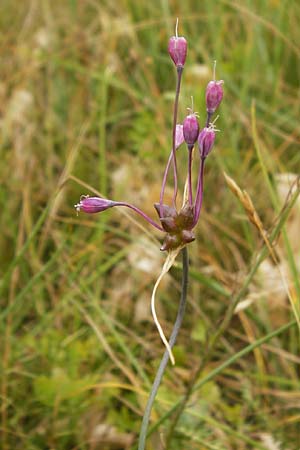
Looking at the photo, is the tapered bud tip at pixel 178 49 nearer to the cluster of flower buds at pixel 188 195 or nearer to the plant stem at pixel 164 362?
the cluster of flower buds at pixel 188 195

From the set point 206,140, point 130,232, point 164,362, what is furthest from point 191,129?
point 130,232

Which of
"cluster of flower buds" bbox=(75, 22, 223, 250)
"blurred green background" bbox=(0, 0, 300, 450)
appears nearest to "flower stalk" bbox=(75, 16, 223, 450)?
"cluster of flower buds" bbox=(75, 22, 223, 250)

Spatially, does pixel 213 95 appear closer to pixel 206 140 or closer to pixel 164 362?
pixel 206 140

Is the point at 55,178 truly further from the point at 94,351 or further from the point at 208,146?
the point at 208,146

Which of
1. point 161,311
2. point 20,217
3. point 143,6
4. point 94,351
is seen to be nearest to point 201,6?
point 143,6

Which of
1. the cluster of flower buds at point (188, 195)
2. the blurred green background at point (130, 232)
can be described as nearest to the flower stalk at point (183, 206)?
the cluster of flower buds at point (188, 195)
